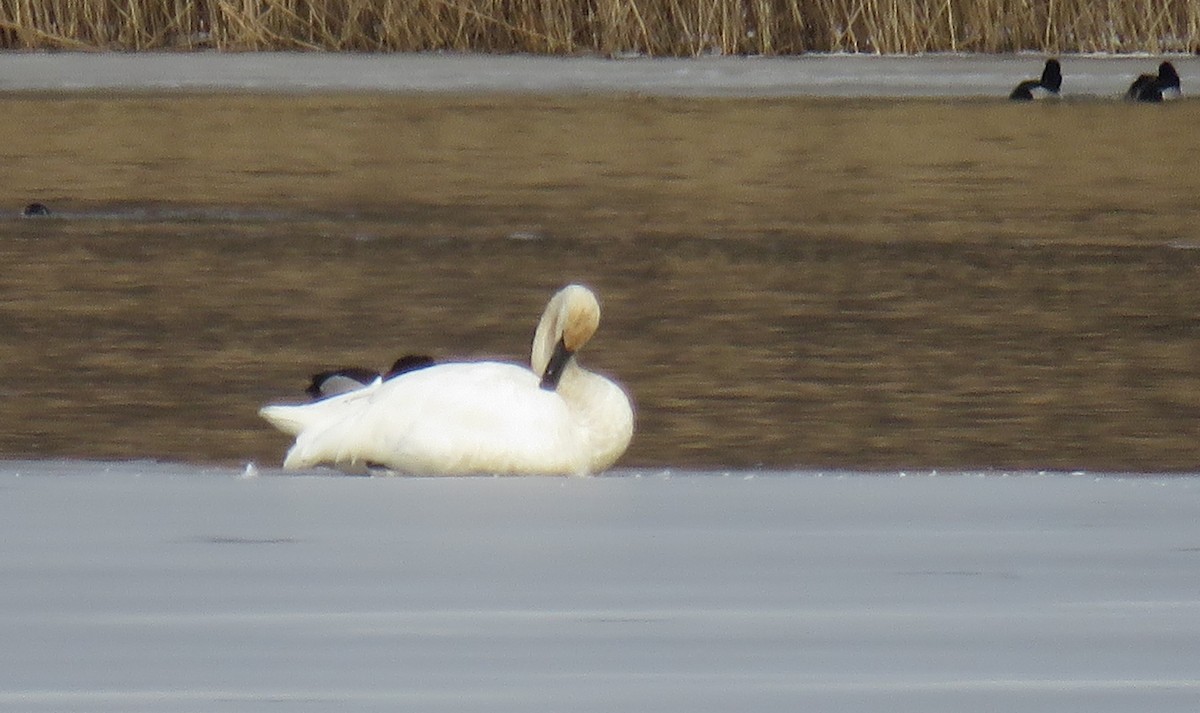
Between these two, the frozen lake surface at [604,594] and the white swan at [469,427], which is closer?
the frozen lake surface at [604,594]

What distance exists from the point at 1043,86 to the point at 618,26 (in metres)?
3.50

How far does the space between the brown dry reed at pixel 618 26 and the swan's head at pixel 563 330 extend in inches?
480

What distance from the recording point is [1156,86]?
15727 millimetres

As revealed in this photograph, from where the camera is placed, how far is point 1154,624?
13.5 ft

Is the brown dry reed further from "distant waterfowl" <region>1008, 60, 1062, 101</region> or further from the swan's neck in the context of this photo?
the swan's neck

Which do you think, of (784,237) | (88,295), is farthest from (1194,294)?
(88,295)

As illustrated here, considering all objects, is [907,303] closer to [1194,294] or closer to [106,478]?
[1194,294]

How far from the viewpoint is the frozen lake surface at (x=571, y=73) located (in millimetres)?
16766

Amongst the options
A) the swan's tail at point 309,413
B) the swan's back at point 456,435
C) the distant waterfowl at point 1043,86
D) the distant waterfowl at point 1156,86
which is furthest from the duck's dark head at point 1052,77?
the swan's back at point 456,435

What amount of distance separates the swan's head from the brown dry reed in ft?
40.0

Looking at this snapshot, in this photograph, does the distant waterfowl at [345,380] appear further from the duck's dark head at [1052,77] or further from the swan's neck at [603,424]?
the duck's dark head at [1052,77]

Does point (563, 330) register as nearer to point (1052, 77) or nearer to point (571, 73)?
point (1052, 77)

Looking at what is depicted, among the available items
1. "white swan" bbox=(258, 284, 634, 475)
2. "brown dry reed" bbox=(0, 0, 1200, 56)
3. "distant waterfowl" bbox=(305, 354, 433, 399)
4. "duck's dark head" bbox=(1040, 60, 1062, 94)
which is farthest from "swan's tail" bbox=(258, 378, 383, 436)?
"brown dry reed" bbox=(0, 0, 1200, 56)

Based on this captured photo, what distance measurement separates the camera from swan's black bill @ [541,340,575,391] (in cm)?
632
